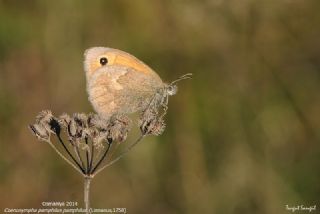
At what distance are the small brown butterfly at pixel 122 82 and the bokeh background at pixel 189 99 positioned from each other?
0.86m

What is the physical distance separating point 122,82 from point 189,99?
3.73ft

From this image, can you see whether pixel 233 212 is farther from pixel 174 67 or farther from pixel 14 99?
pixel 14 99

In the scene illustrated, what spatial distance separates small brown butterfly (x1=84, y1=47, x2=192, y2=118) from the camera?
21.6 ft

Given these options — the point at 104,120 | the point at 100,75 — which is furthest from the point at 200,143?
the point at 104,120

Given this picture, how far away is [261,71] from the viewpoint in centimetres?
796

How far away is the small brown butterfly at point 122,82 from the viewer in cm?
658

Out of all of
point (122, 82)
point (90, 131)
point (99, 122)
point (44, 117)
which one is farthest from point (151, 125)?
point (122, 82)

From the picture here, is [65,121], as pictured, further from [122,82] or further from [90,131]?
[122,82]

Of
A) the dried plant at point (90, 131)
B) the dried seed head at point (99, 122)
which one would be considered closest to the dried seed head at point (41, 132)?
the dried plant at point (90, 131)

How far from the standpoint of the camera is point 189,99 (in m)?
7.74

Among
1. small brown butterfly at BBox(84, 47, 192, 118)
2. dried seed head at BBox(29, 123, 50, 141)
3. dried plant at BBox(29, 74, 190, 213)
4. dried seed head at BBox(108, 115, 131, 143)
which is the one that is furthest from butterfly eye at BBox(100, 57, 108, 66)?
dried seed head at BBox(29, 123, 50, 141)

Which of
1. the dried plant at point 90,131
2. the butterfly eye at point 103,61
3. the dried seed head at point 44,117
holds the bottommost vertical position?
the dried plant at point 90,131

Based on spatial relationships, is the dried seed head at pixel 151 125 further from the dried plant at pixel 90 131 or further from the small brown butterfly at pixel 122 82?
the small brown butterfly at pixel 122 82

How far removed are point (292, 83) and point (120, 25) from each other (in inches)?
90.8
